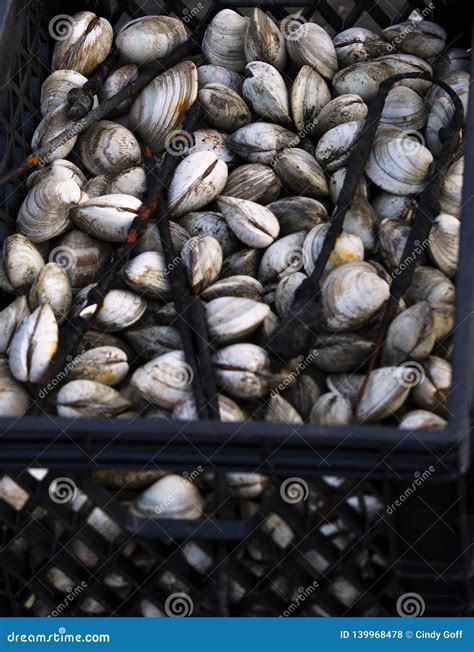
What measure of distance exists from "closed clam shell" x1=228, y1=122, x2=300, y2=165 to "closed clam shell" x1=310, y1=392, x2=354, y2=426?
429 millimetres

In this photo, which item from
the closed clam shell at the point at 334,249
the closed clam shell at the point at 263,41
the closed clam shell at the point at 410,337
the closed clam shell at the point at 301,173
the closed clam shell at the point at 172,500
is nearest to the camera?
the closed clam shell at the point at 172,500

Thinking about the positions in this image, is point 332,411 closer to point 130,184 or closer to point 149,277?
point 149,277

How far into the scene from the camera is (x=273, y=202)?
1.22 m

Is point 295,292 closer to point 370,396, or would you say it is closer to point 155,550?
point 370,396

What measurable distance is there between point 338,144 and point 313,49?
200mm

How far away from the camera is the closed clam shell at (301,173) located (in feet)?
3.94

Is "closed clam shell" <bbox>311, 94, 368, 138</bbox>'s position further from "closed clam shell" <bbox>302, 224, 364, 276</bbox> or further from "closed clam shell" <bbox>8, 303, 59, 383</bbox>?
"closed clam shell" <bbox>8, 303, 59, 383</bbox>

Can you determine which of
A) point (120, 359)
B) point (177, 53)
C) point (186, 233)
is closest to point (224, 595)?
point (120, 359)

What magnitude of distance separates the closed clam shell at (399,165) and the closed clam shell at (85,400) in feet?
1.59

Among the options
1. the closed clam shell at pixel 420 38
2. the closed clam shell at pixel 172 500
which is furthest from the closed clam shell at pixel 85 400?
the closed clam shell at pixel 420 38

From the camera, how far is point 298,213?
1180mm

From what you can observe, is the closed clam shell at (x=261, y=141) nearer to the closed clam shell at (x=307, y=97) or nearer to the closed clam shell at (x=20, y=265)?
the closed clam shell at (x=307, y=97)

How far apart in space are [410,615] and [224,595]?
0.19 meters

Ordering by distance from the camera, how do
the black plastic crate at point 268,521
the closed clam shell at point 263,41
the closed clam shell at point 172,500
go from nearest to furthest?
the black plastic crate at point 268,521, the closed clam shell at point 172,500, the closed clam shell at point 263,41
